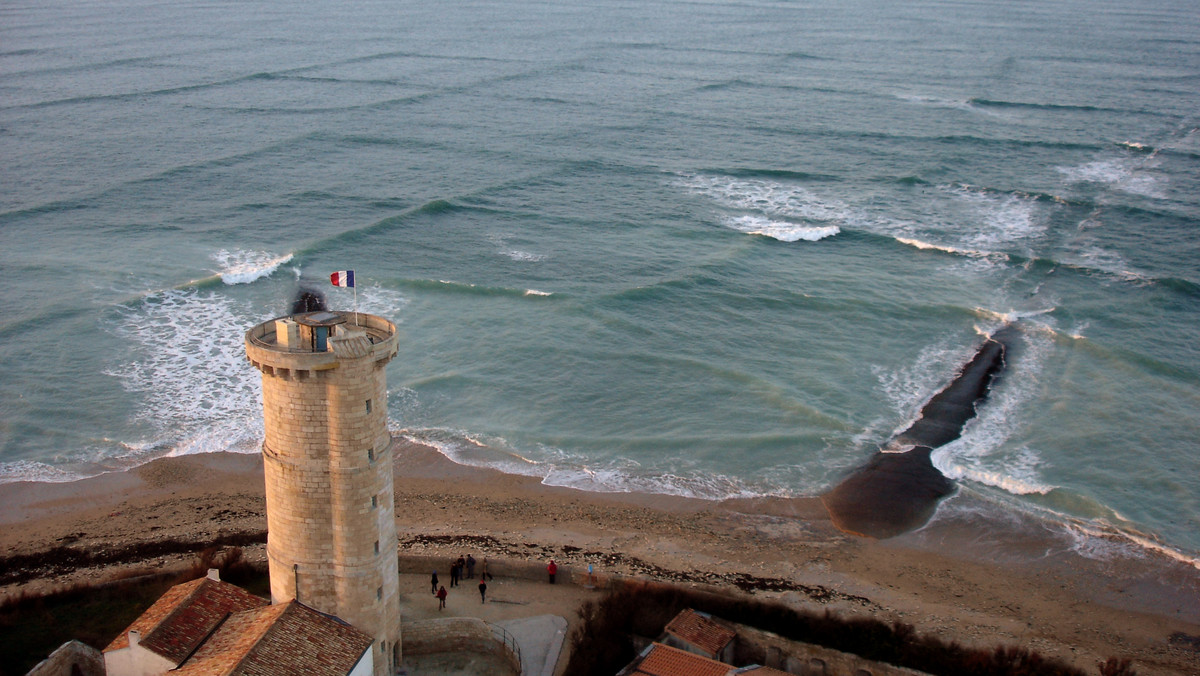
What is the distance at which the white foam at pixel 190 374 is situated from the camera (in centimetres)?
3659

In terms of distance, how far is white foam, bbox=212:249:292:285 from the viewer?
161 feet

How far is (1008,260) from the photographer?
178 ft

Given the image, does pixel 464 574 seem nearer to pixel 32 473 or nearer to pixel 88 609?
pixel 88 609

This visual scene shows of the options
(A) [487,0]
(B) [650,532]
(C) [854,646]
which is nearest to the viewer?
(C) [854,646]

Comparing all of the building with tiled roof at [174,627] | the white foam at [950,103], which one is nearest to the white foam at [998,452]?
the building with tiled roof at [174,627]

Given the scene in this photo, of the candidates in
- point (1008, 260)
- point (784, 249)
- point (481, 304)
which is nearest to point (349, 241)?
point (481, 304)

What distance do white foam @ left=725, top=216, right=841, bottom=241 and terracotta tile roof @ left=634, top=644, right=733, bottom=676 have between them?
128 feet

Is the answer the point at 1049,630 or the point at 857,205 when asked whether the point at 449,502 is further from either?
the point at 857,205

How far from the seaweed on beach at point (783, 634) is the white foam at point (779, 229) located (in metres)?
34.5

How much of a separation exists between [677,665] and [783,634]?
396 centimetres

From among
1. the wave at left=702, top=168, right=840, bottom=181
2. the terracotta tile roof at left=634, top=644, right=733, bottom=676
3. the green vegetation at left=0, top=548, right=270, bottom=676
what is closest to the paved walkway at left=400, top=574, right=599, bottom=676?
the terracotta tile roof at left=634, top=644, right=733, bottom=676

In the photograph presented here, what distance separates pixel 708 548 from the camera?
30.2 metres

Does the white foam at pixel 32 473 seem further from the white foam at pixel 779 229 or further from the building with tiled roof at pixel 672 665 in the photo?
the white foam at pixel 779 229

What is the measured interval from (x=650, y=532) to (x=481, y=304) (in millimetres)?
19804
